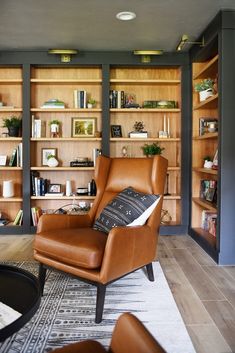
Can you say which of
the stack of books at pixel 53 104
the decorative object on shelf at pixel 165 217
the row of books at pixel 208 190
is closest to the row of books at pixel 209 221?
the row of books at pixel 208 190

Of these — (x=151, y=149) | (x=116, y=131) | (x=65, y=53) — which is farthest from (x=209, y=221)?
(x=65, y=53)

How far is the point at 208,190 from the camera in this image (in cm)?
369

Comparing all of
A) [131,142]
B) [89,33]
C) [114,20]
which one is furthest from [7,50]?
[131,142]

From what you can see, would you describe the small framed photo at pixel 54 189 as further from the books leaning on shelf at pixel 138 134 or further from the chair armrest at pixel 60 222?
the chair armrest at pixel 60 222

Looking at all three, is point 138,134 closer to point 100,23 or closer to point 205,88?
point 205,88

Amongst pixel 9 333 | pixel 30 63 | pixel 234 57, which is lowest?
pixel 9 333

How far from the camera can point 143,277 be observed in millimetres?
2652

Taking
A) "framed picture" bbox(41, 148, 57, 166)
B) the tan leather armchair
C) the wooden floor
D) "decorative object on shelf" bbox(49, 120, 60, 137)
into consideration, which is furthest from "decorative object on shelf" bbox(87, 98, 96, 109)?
the tan leather armchair

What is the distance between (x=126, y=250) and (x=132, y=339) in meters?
1.25

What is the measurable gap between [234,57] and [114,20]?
1231 mm

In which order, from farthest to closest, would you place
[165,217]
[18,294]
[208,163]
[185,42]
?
1. [165,217]
2. [208,163]
3. [185,42]
4. [18,294]

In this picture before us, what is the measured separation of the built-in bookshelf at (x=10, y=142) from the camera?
13.8 feet

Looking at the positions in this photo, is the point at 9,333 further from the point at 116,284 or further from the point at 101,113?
the point at 101,113

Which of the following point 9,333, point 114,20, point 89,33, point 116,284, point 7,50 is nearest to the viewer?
point 9,333
